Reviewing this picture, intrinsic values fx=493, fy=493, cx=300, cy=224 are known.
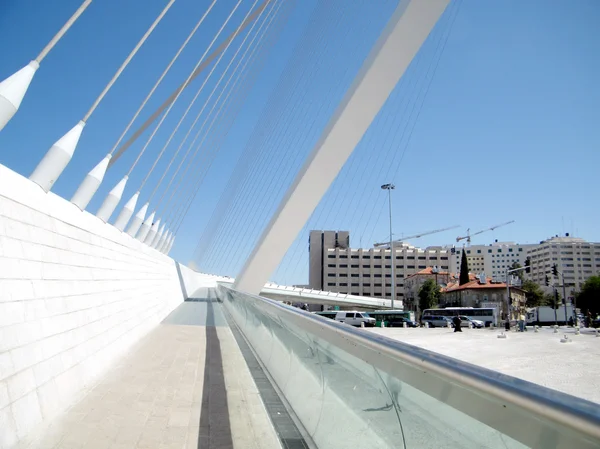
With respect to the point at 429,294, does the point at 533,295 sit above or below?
above

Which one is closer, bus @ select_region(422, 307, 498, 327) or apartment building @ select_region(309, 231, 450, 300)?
bus @ select_region(422, 307, 498, 327)

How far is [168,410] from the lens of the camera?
455cm

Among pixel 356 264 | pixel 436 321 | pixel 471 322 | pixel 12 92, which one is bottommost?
pixel 436 321

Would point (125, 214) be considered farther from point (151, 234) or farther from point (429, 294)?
point (429, 294)

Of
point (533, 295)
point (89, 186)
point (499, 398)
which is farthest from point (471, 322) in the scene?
point (533, 295)

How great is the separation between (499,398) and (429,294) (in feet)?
247

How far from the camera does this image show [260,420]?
420cm

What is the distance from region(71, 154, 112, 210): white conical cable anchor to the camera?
7.16 metres

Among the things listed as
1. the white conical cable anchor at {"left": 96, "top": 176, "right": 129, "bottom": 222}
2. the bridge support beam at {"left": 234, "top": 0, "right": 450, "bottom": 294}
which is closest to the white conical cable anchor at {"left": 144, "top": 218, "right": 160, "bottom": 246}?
the bridge support beam at {"left": 234, "top": 0, "right": 450, "bottom": 294}

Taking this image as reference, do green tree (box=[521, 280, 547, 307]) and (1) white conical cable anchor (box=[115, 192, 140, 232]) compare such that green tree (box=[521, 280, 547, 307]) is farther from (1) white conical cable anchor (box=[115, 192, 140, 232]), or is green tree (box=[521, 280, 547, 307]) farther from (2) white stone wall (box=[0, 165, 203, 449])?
(2) white stone wall (box=[0, 165, 203, 449])

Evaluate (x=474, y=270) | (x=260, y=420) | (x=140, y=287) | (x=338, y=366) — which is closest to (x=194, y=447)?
(x=260, y=420)

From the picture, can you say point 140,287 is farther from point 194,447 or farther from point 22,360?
point 194,447

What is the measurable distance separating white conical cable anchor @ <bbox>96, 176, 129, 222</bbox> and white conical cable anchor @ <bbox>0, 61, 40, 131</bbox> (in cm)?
387

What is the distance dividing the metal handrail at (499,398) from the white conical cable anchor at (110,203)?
781 cm
